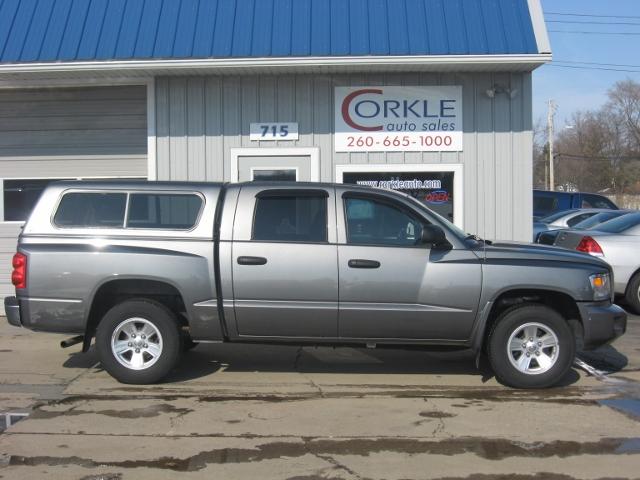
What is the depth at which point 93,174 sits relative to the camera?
37.8ft

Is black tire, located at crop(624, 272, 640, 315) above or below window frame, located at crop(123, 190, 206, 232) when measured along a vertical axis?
below

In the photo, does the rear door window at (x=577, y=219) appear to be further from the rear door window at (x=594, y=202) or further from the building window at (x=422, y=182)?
the building window at (x=422, y=182)

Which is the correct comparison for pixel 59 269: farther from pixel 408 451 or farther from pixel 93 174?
pixel 93 174

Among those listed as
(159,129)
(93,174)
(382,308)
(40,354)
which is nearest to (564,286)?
(382,308)

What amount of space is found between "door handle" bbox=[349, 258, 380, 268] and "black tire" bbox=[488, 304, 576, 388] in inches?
51.2

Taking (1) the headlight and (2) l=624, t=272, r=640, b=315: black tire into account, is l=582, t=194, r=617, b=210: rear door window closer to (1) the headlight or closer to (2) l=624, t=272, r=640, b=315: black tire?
(2) l=624, t=272, r=640, b=315: black tire

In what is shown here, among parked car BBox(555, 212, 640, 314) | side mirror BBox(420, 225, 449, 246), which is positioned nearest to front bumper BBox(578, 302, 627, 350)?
side mirror BBox(420, 225, 449, 246)

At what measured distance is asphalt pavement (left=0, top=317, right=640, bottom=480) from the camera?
16.4 feet

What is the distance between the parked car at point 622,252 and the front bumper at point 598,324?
4.61 m

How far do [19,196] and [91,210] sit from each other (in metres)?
5.17

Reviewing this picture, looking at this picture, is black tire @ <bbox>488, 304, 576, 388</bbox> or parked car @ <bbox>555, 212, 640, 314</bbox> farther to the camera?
parked car @ <bbox>555, 212, 640, 314</bbox>

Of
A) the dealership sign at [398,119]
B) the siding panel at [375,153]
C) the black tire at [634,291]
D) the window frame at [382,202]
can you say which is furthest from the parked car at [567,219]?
the window frame at [382,202]

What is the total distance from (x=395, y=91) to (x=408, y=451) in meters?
6.77

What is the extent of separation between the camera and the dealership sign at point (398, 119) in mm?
10859
